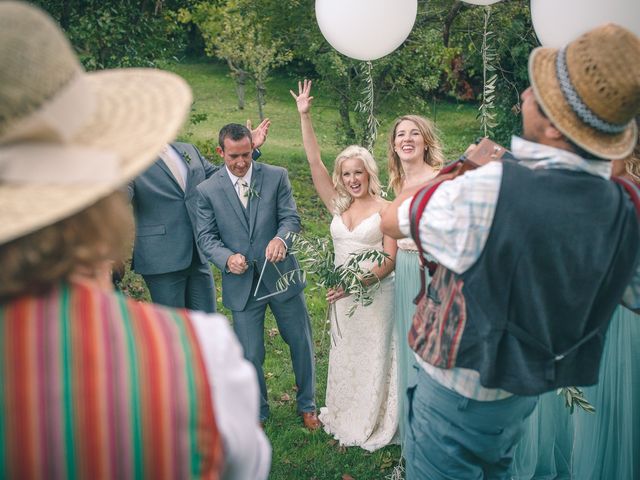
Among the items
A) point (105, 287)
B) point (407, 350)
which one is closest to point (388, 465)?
point (407, 350)

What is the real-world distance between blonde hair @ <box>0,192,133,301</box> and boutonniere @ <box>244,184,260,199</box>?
306 cm

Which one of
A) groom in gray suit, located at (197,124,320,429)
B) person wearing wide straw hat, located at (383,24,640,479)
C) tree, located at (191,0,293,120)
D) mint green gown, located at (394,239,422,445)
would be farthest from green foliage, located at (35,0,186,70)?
person wearing wide straw hat, located at (383,24,640,479)

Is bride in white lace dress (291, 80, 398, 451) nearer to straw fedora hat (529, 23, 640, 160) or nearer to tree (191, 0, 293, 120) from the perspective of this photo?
straw fedora hat (529, 23, 640, 160)

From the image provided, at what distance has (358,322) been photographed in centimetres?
423

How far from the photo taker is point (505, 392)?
2.25 m

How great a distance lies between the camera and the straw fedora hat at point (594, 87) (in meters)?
1.84

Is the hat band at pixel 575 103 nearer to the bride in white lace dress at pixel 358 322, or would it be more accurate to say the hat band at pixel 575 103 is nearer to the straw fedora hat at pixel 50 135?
the straw fedora hat at pixel 50 135

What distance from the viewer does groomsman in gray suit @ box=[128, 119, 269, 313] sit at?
14.7ft

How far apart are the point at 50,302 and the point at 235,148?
3.28 metres

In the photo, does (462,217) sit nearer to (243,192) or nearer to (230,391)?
(230,391)

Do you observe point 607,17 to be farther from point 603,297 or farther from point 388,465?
point 388,465

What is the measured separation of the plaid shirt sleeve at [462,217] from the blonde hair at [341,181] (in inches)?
84.3

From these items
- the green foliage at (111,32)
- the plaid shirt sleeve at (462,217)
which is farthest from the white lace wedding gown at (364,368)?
the green foliage at (111,32)

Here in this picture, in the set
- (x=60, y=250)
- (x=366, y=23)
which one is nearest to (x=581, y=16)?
(x=366, y=23)
